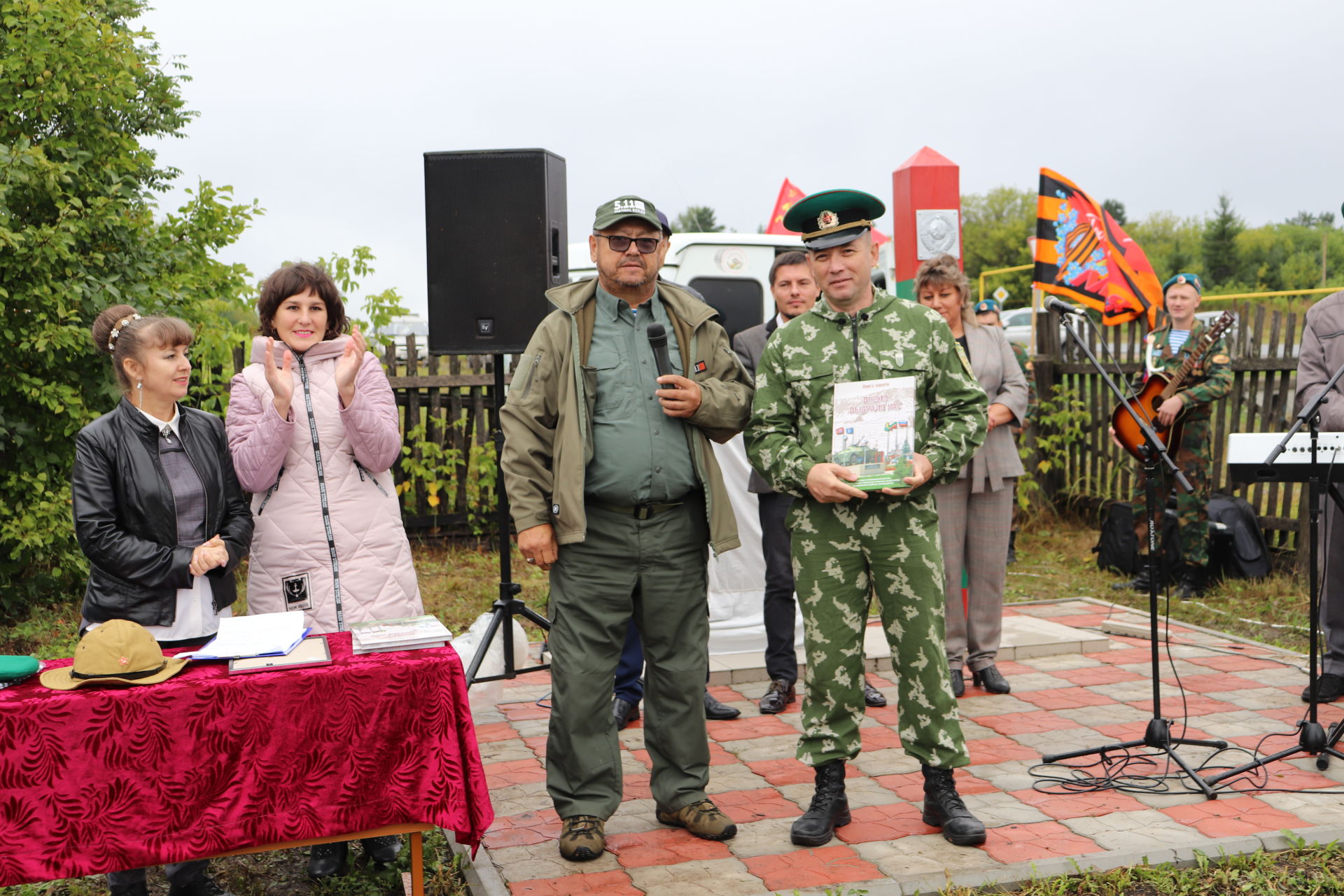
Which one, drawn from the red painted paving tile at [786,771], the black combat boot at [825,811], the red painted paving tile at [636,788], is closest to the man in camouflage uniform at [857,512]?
the black combat boot at [825,811]

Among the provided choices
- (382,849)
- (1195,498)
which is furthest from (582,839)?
(1195,498)

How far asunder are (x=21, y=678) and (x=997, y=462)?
4.16 meters

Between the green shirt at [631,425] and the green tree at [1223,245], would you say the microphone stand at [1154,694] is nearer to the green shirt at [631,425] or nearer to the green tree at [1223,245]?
the green shirt at [631,425]

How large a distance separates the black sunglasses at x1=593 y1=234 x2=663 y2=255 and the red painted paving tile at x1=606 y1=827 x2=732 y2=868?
2051 millimetres

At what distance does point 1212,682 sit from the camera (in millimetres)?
5672

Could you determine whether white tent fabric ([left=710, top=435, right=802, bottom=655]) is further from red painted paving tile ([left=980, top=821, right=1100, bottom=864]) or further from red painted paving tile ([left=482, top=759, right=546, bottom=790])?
red painted paving tile ([left=980, top=821, right=1100, bottom=864])

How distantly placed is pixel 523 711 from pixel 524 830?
157cm

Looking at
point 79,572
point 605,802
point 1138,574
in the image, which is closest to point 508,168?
point 605,802

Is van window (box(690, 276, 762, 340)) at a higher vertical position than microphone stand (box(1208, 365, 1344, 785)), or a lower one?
higher

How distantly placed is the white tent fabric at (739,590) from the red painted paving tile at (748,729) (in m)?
1.10

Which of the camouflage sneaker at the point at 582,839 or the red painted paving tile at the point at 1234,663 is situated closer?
the camouflage sneaker at the point at 582,839

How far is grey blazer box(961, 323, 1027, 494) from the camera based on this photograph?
5.33 metres

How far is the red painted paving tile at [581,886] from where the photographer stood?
340 centimetres

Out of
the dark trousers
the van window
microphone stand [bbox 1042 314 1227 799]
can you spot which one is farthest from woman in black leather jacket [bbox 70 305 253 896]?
the van window
